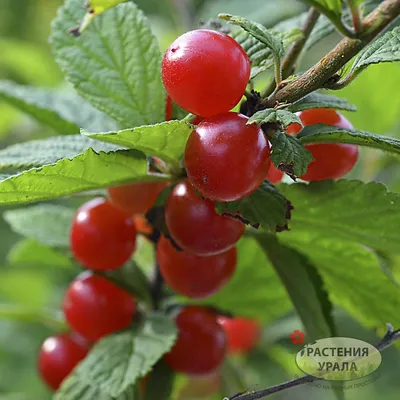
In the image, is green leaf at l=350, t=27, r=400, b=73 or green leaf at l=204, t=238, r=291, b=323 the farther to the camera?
green leaf at l=204, t=238, r=291, b=323

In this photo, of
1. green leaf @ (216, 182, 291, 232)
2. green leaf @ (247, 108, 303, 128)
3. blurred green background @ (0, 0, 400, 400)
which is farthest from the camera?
blurred green background @ (0, 0, 400, 400)

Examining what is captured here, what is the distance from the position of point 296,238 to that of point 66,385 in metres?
0.39

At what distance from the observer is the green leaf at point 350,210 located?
0.77 meters

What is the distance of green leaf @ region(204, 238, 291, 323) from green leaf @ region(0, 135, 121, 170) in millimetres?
395

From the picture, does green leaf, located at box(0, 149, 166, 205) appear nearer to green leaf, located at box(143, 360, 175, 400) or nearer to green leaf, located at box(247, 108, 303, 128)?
green leaf, located at box(247, 108, 303, 128)

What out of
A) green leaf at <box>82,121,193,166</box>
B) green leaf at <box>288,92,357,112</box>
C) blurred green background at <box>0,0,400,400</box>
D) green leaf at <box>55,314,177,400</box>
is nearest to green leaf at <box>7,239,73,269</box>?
blurred green background at <box>0,0,400,400</box>

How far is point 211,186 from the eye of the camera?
0.65 metres

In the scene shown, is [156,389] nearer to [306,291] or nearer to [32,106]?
[306,291]

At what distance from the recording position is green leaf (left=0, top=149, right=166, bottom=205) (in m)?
0.66

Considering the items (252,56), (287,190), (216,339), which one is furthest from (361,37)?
(216,339)

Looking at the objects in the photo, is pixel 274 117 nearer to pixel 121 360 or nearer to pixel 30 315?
pixel 121 360

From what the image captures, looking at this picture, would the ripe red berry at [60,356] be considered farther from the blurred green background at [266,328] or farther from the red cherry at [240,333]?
the red cherry at [240,333]

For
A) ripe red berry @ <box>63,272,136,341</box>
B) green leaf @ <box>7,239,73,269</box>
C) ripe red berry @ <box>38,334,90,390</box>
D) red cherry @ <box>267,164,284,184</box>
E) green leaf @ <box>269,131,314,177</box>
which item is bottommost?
ripe red berry @ <box>38,334,90,390</box>

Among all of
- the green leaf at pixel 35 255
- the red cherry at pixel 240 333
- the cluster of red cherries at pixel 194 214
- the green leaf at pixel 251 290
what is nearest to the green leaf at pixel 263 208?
the cluster of red cherries at pixel 194 214
